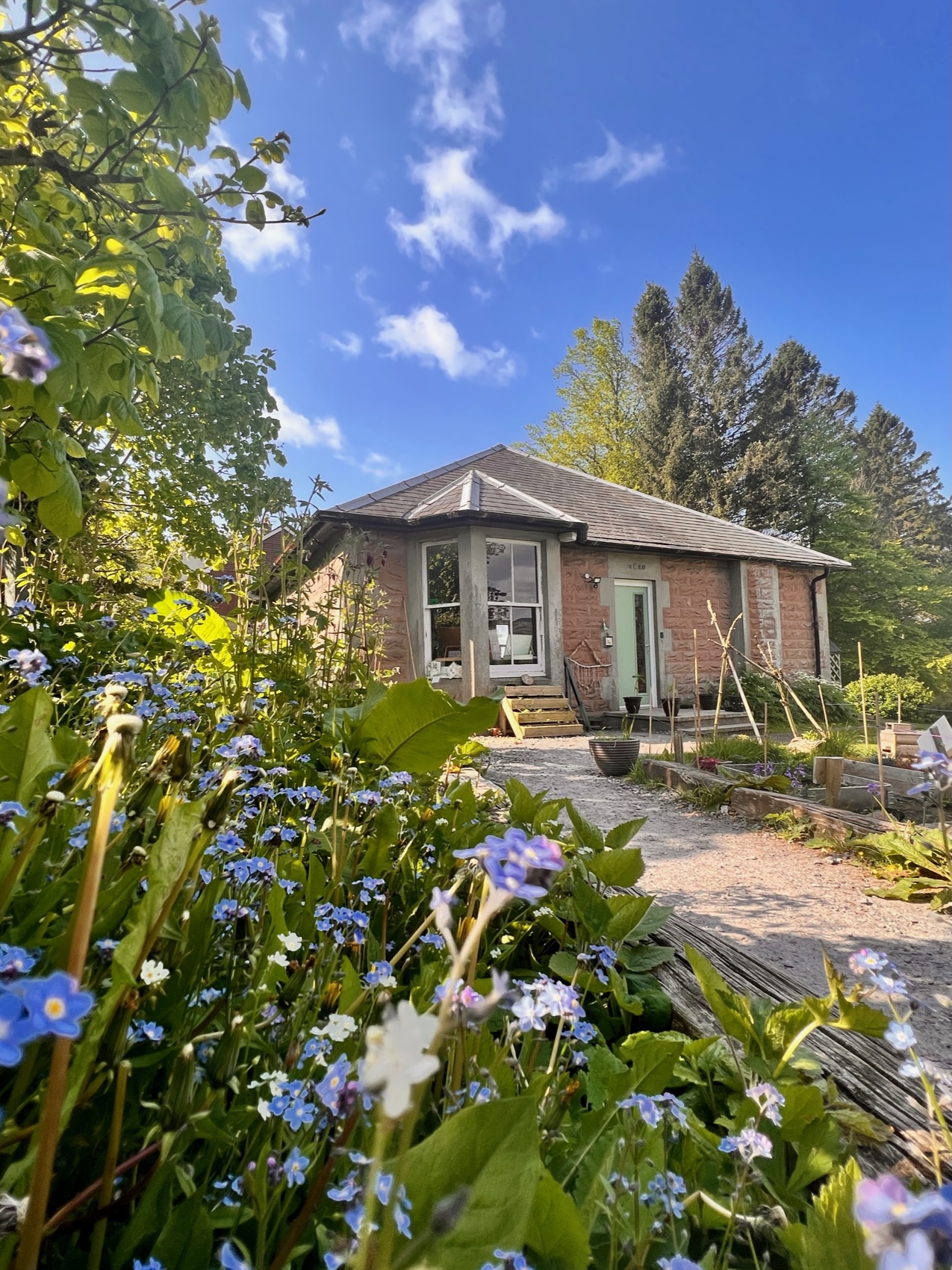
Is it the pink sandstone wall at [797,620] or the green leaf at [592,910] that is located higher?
the pink sandstone wall at [797,620]

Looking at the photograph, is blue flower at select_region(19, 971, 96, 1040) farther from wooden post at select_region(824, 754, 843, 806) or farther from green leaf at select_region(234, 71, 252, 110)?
wooden post at select_region(824, 754, 843, 806)

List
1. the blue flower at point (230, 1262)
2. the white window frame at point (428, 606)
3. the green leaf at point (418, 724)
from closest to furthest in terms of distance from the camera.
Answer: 1. the blue flower at point (230, 1262)
2. the green leaf at point (418, 724)
3. the white window frame at point (428, 606)

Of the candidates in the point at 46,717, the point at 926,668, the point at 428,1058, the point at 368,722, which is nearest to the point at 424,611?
the point at 368,722

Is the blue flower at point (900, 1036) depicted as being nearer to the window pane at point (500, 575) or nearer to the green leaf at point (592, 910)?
the green leaf at point (592, 910)

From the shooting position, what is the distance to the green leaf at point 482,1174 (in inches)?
20.0

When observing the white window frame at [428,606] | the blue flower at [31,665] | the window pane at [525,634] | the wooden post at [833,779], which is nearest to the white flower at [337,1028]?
the blue flower at [31,665]

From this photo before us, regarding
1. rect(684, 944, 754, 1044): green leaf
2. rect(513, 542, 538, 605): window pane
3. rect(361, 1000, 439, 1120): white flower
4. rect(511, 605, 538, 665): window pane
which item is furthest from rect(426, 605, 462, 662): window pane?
rect(361, 1000, 439, 1120): white flower

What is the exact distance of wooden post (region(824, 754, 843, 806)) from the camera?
4.78 meters

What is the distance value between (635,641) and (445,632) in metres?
3.76

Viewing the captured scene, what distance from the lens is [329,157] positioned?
6.83 meters

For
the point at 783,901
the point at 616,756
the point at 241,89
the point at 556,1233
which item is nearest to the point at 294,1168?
the point at 556,1233

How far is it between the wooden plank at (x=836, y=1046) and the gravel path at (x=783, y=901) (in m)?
0.15

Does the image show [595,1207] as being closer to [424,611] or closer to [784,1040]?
[784,1040]

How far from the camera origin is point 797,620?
44.3ft
